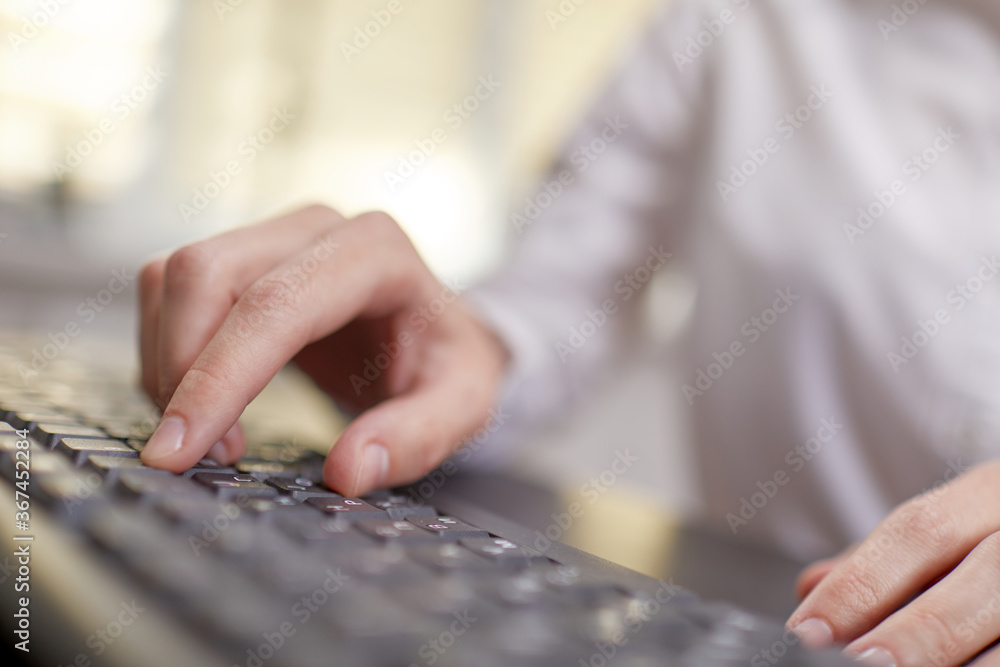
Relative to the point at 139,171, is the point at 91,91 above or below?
above

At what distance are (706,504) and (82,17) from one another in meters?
2.08

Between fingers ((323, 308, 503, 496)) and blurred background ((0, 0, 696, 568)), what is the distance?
0.43 metres

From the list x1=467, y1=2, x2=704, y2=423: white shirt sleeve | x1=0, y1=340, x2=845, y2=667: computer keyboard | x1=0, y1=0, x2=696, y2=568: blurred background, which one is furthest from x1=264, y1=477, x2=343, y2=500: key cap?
x1=0, y1=0, x2=696, y2=568: blurred background

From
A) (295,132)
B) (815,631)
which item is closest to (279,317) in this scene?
(815,631)

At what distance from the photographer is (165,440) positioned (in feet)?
1.23

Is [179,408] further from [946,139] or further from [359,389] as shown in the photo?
[946,139]

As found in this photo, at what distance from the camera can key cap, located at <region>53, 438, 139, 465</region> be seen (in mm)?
344

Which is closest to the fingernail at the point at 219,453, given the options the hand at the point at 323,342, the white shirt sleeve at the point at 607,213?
the hand at the point at 323,342

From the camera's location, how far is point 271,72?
2623 mm

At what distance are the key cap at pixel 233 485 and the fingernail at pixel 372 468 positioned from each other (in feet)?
0.21

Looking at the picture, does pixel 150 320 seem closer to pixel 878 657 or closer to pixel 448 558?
pixel 448 558

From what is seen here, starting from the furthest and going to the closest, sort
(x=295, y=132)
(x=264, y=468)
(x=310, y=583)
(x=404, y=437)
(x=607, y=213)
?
(x=295, y=132) → (x=607, y=213) → (x=404, y=437) → (x=264, y=468) → (x=310, y=583)

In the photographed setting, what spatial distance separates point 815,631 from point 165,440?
0.31m

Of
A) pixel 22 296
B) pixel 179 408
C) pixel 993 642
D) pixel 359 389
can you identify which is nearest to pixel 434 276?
pixel 359 389
